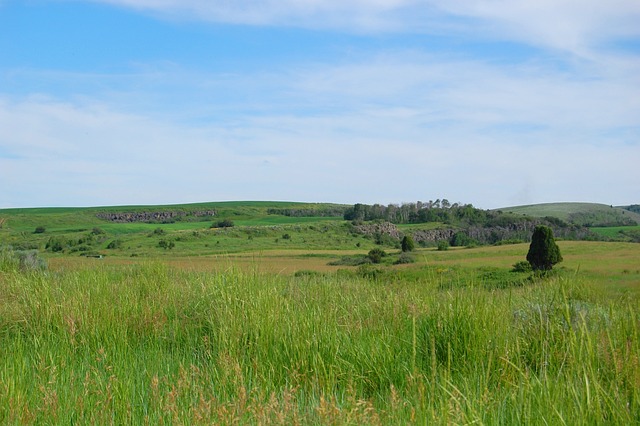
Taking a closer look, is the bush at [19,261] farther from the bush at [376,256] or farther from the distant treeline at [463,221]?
the distant treeline at [463,221]

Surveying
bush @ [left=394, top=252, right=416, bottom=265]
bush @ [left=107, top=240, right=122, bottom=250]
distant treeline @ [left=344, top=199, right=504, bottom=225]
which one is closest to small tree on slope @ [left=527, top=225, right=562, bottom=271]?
bush @ [left=394, top=252, right=416, bottom=265]

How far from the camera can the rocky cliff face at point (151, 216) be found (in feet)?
314

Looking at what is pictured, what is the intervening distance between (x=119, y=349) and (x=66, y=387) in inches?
70.7

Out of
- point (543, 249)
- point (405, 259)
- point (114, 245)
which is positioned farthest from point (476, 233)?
point (114, 245)

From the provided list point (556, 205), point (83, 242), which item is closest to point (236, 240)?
point (83, 242)

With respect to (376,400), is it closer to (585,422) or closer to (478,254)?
(585,422)

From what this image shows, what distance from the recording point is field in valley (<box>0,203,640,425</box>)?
4246 millimetres

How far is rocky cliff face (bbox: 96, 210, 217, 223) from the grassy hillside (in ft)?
153

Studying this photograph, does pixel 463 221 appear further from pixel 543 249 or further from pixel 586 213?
pixel 586 213

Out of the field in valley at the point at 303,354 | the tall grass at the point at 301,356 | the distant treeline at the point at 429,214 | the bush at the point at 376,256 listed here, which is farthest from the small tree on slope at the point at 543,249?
the distant treeline at the point at 429,214

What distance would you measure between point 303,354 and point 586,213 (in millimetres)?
115510

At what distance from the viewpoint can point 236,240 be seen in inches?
2079

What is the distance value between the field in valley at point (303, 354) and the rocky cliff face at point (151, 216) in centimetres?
8574

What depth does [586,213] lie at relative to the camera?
366 feet
